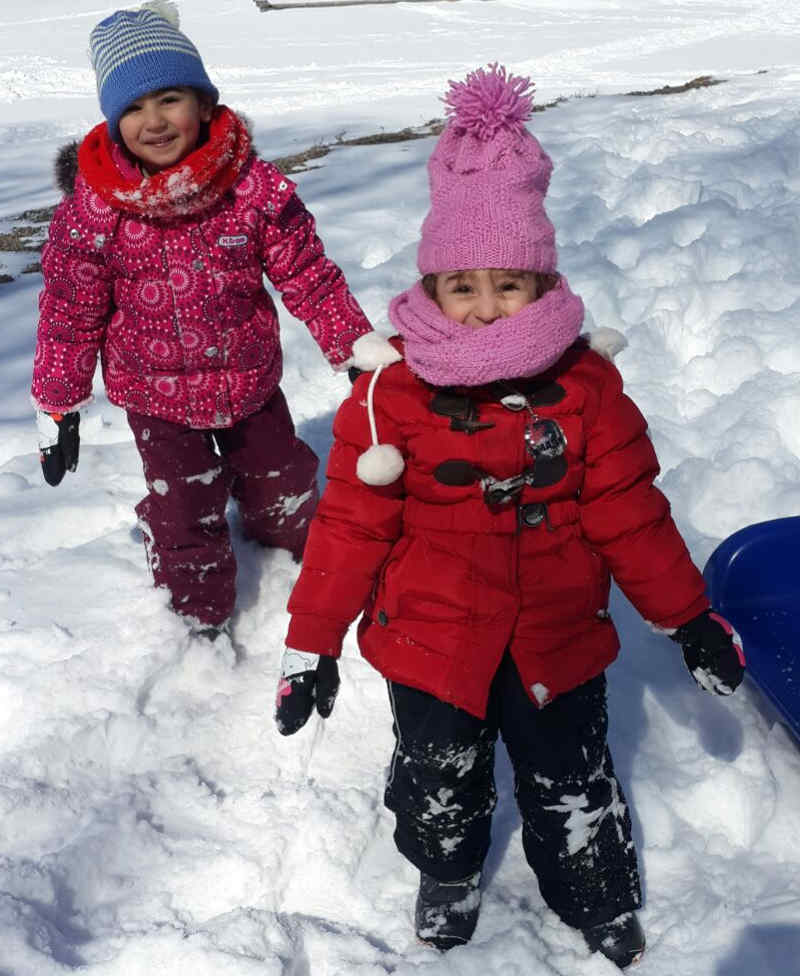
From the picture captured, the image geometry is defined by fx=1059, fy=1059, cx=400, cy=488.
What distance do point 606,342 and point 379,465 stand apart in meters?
0.47

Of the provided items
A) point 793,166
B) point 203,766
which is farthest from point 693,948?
Answer: point 793,166

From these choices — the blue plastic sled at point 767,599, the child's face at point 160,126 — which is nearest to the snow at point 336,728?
the blue plastic sled at point 767,599

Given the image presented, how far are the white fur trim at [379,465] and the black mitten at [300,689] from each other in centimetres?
34

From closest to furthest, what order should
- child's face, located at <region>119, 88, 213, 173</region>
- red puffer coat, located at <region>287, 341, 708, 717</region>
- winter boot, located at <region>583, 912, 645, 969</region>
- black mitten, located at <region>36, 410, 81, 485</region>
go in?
red puffer coat, located at <region>287, 341, 708, 717</region> → winter boot, located at <region>583, 912, 645, 969</region> → child's face, located at <region>119, 88, 213, 173</region> → black mitten, located at <region>36, 410, 81, 485</region>

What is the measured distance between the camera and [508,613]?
1767 millimetres

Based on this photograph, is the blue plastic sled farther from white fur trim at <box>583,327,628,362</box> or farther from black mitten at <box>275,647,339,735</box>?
black mitten at <box>275,647,339,735</box>

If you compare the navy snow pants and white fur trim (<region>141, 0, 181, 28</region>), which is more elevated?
white fur trim (<region>141, 0, 181, 28</region>)

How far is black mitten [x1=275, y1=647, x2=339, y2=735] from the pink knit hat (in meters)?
0.69

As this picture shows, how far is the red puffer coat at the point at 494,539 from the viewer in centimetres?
176

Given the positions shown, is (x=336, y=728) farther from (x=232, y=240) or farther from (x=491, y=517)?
(x=232, y=240)

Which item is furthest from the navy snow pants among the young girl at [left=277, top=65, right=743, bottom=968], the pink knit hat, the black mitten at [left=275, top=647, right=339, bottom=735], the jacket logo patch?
the jacket logo patch

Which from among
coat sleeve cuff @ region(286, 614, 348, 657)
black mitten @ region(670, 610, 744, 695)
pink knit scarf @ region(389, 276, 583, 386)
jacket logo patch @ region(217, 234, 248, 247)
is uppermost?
pink knit scarf @ region(389, 276, 583, 386)

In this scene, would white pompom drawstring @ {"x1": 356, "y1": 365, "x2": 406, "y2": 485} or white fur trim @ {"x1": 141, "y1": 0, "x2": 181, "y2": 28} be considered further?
white fur trim @ {"x1": 141, "y1": 0, "x2": 181, "y2": 28}

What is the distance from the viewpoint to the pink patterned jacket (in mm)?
2428
